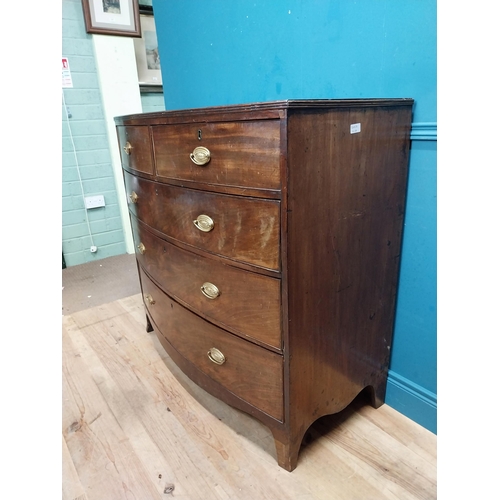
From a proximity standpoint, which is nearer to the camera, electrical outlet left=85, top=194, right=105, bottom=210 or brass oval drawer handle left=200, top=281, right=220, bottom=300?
brass oval drawer handle left=200, top=281, right=220, bottom=300

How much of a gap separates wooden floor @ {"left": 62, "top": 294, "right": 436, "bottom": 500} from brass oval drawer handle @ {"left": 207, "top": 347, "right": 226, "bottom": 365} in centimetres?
30

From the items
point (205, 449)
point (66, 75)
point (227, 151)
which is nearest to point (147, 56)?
point (66, 75)

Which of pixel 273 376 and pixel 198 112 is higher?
pixel 198 112

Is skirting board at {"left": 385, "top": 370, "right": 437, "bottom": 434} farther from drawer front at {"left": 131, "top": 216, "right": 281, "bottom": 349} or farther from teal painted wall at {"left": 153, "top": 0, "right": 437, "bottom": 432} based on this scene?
drawer front at {"left": 131, "top": 216, "right": 281, "bottom": 349}

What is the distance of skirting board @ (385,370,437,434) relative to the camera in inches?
45.5

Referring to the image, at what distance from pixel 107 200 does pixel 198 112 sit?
221cm

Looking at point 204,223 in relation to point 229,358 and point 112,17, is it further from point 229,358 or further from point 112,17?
point 112,17

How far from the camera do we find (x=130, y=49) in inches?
101

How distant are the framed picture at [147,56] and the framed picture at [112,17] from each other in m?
0.10

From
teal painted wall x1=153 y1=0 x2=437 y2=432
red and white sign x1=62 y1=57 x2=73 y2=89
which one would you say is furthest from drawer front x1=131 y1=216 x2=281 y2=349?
red and white sign x1=62 y1=57 x2=73 y2=89

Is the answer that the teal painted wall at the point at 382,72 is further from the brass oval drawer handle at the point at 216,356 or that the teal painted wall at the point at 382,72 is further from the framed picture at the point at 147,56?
the framed picture at the point at 147,56

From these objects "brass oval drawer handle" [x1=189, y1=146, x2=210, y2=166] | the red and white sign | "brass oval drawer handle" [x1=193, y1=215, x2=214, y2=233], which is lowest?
"brass oval drawer handle" [x1=193, y1=215, x2=214, y2=233]
